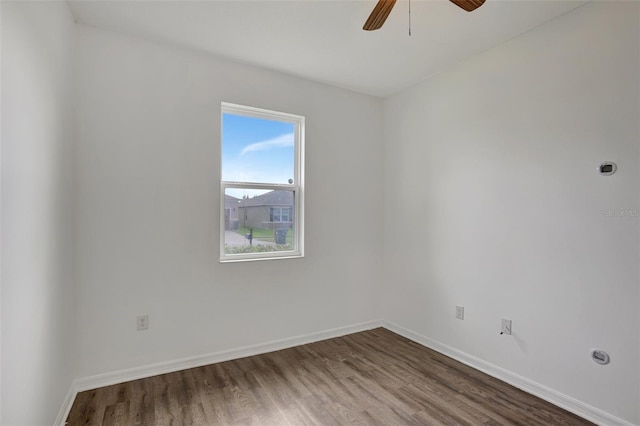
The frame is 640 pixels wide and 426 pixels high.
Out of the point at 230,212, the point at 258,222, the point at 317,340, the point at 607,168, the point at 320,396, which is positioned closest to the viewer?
the point at 607,168

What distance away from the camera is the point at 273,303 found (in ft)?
10.1

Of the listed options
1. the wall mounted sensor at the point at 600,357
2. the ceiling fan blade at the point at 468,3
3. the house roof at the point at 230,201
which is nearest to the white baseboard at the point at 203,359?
the house roof at the point at 230,201

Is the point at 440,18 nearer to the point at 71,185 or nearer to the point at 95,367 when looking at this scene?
the point at 71,185

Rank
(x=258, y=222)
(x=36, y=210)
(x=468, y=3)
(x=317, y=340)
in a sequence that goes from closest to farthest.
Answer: (x=36, y=210)
(x=468, y=3)
(x=258, y=222)
(x=317, y=340)

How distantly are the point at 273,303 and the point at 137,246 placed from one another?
4.14 ft

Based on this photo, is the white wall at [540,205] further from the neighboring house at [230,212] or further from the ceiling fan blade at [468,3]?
the neighboring house at [230,212]

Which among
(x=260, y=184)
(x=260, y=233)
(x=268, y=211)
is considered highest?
(x=260, y=184)

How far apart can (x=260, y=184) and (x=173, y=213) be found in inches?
32.2

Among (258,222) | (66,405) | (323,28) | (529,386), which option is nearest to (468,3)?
(323,28)

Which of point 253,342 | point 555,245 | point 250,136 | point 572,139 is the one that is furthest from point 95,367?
point 572,139

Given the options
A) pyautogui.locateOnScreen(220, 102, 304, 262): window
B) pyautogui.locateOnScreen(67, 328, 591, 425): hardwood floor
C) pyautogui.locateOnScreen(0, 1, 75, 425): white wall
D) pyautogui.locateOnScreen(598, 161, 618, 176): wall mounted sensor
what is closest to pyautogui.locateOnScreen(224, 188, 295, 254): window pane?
pyautogui.locateOnScreen(220, 102, 304, 262): window

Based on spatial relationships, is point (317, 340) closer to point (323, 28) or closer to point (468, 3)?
point (323, 28)

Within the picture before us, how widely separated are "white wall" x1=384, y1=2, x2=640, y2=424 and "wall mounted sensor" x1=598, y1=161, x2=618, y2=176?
0.10ft

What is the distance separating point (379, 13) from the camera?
5.82ft
